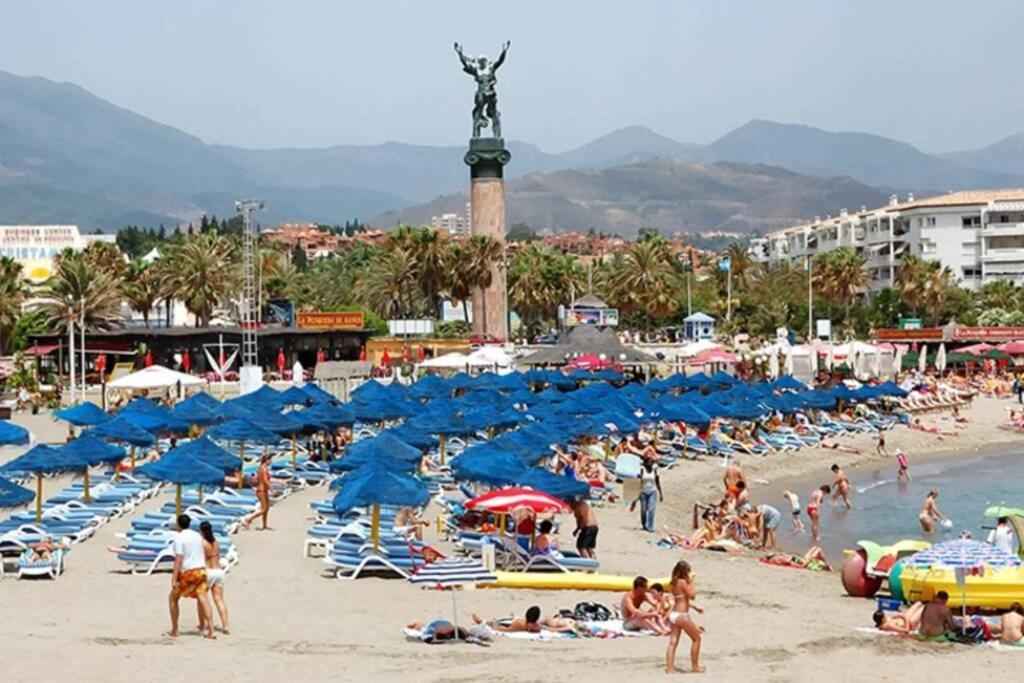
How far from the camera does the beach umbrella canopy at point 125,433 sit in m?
27.9

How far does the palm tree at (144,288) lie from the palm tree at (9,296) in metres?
5.15

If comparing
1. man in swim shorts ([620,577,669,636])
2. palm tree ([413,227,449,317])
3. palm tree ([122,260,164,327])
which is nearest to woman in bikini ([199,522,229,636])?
man in swim shorts ([620,577,669,636])

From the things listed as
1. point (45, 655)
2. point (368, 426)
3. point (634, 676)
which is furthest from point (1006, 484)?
point (45, 655)

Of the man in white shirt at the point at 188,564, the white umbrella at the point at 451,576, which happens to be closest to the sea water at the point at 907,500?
the white umbrella at the point at 451,576

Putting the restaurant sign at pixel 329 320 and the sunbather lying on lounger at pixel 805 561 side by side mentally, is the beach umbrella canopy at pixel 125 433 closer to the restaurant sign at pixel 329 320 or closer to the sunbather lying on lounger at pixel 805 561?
the sunbather lying on lounger at pixel 805 561

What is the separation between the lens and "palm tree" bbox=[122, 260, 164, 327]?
7538cm

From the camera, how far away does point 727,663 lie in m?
14.5

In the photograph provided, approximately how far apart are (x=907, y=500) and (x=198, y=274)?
4853 cm

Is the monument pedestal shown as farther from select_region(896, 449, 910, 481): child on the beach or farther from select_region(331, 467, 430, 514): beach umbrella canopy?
select_region(331, 467, 430, 514): beach umbrella canopy

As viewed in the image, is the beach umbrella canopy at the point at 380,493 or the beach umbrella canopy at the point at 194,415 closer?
the beach umbrella canopy at the point at 380,493

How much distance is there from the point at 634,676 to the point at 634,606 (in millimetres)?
2508

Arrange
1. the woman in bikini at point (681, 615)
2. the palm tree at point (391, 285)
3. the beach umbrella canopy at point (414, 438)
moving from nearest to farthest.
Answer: the woman in bikini at point (681, 615) → the beach umbrella canopy at point (414, 438) → the palm tree at point (391, 285)

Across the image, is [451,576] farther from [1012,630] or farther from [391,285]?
[391,285]

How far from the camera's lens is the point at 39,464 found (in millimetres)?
21734
